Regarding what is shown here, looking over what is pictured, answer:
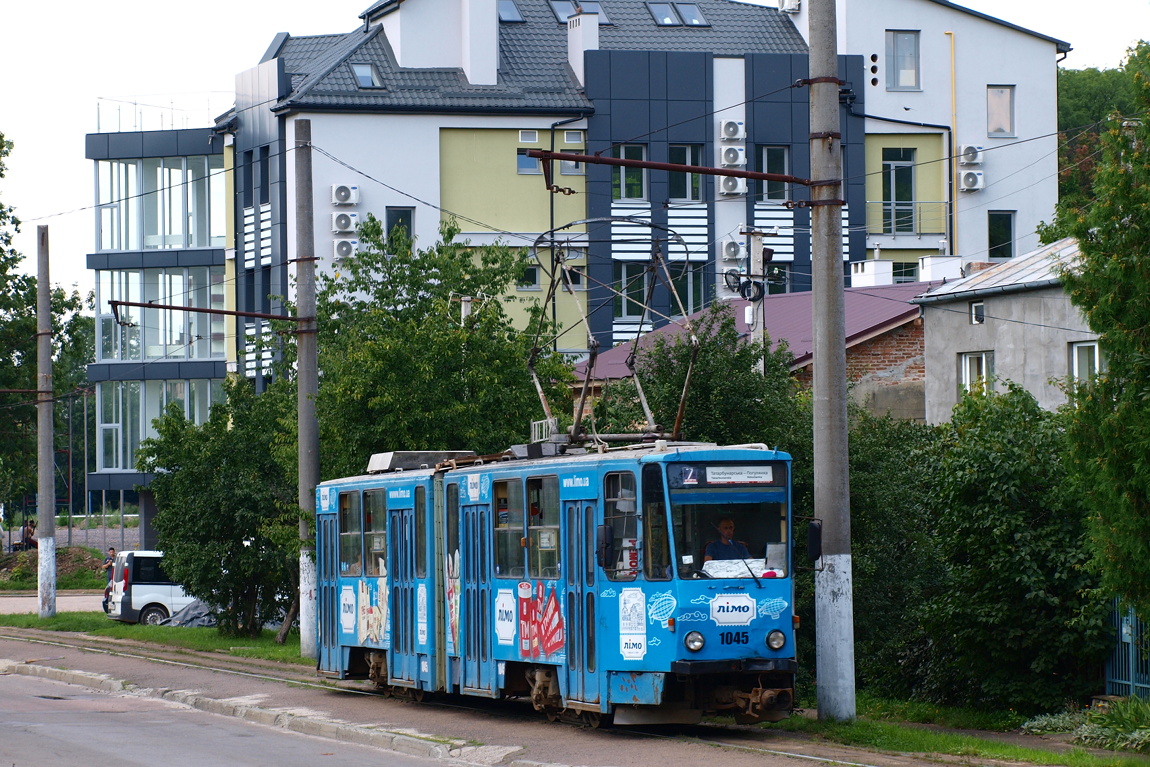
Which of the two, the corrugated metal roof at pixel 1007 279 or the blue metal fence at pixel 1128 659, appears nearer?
the blue metal fence at pixel 1128 659

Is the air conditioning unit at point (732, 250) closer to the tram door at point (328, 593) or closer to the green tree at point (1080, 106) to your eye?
the green tree at point (1080, 106)

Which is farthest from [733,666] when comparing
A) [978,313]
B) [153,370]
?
[153,370]

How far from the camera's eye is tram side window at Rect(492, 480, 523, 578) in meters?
17.0

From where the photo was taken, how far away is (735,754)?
45.2 feet

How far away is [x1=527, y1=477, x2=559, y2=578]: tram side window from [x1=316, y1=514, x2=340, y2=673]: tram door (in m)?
5.69

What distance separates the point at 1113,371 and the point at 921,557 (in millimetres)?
6141

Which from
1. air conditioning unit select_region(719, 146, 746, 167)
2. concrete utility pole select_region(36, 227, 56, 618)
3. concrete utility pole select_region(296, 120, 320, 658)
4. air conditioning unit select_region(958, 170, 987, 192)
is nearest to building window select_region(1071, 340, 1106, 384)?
concrete utility pole select_region(296, 120, 320, 658)

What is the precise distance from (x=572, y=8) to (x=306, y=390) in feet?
108

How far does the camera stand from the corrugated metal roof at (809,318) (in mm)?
36988

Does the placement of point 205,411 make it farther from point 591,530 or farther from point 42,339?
point 591,530

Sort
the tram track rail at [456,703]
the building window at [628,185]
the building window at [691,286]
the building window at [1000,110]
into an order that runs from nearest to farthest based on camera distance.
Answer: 1. the tram track rail at [456,703]
2. the building window at [628,185]
3. the building window at [691,286]
4. the building window at [1000,110]

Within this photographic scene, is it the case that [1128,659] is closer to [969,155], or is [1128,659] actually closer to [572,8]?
[969,155]

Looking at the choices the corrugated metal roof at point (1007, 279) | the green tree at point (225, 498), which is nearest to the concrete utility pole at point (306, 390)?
the green tree at point (225, 498)

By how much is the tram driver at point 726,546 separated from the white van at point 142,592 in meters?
26.2
